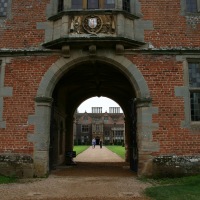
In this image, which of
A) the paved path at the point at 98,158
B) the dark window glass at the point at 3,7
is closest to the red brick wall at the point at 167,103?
the dark window glass at the point at 3,7

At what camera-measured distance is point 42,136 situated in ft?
32.6

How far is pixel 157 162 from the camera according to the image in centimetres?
960

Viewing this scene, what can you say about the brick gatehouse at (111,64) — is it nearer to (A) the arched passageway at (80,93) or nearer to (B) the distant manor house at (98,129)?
(A) the arched passageway at (80,93)

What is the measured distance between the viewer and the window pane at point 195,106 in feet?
33.4

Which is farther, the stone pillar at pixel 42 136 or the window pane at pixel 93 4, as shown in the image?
the window pane at pixel 93 4

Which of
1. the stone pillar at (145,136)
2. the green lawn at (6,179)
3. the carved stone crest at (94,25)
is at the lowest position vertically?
the green lawn at (6,179)

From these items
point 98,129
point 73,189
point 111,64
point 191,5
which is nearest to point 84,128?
point 98,129

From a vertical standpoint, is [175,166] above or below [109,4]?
below

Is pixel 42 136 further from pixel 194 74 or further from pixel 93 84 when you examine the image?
pixel 93 84

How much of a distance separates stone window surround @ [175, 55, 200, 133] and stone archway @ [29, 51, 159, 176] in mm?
1089

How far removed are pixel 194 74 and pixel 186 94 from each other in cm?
88

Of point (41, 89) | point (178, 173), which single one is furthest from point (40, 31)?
point (178, 173)

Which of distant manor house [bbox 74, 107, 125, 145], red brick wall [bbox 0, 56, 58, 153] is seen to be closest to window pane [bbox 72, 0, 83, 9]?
red brick wall [bbox 0, 56, 58, 153]

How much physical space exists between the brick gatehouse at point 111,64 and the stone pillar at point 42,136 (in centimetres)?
3
